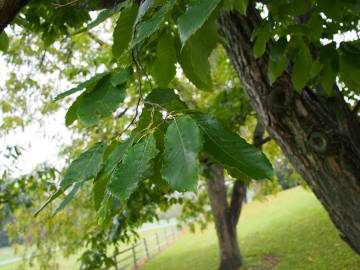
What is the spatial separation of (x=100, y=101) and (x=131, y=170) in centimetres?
19

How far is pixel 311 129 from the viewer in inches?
73.4

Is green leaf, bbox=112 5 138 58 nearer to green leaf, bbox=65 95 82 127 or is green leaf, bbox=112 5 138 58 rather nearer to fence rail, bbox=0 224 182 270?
green leaf, bbox=65 95 82 127

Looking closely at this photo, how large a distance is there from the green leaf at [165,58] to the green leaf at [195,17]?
344 mm

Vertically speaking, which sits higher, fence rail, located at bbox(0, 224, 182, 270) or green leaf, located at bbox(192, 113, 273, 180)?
fence rail, located at bbox(0, 224, 182, 270)

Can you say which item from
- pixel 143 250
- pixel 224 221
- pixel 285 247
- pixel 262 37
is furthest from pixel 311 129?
pixel 143 250

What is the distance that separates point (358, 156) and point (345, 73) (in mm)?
705

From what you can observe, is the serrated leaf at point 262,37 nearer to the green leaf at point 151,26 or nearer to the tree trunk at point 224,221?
the green leaf at point 151,26

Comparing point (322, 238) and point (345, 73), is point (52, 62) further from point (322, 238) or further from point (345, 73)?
point (322, 238)

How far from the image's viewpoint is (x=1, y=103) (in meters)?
6.06

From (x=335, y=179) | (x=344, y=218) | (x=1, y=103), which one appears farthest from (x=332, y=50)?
(x=1, y=103)

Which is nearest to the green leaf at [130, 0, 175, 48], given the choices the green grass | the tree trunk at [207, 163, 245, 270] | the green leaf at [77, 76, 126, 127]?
the green leaf at [77, 76, 126, 127]

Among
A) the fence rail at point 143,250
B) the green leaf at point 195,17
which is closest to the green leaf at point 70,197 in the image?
the green leaf at point 195,17

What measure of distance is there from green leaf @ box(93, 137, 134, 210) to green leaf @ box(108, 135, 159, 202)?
0.03 meters

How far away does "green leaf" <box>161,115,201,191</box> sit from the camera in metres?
0.57
